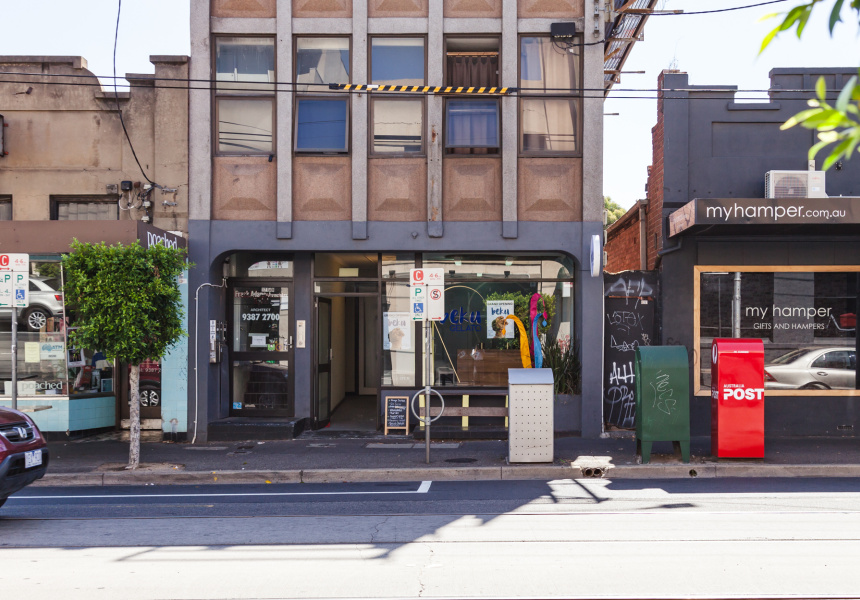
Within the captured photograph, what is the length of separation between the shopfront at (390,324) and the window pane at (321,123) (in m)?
1.99

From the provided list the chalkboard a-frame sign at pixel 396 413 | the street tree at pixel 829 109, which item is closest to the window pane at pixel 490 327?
the chalkboard a-frame sign at pixel 396 413

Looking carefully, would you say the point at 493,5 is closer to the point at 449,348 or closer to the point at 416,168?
the point at 416,168

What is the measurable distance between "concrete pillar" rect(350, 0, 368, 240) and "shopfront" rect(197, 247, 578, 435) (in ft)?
2.98

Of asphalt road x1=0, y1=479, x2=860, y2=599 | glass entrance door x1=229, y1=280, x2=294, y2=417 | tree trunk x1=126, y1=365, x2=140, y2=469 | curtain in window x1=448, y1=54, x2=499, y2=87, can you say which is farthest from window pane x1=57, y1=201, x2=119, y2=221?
curtain in window x1=448, y1=54, x2=499, y2=87

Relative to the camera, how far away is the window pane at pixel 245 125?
42.2 feet

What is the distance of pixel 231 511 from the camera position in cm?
790

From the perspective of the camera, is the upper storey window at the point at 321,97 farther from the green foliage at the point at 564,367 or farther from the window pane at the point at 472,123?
the green foliage at the point at 564,367

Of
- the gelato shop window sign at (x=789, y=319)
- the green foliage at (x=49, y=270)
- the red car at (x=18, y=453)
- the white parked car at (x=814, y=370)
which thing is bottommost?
the red car at (x=18, y=453)

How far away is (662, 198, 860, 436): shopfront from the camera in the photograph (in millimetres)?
12352

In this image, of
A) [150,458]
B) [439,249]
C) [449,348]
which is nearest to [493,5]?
[439,249]

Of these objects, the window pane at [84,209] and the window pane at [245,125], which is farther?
the window pane at [84,209]

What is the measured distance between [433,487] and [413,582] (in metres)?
3.88

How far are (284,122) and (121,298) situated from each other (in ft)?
14.5

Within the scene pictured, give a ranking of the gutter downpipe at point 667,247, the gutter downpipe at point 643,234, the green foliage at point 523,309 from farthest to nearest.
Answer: the gutter downpipe at point 643,234
the green foliage at point 523,309
the gutter downpipe at point 667,247
